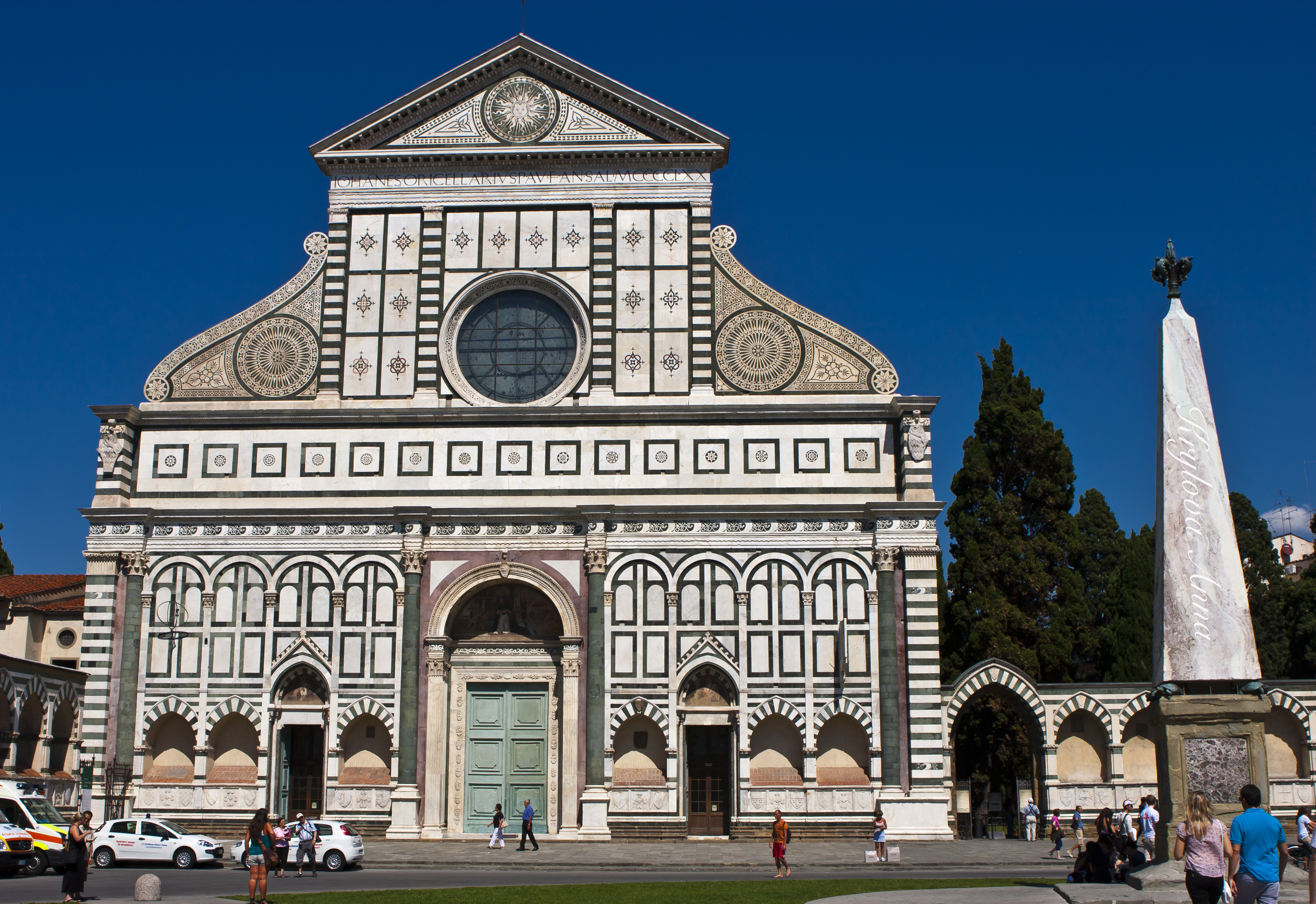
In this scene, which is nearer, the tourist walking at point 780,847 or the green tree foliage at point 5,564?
the tourist walking at point 780,847

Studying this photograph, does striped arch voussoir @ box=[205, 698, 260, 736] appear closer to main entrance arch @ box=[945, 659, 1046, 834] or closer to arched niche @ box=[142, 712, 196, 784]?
arched niche @ box=[142, 712, 196, 784]

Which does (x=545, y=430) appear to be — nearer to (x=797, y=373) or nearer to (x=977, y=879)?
(x=797, y=373)

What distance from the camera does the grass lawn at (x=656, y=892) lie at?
1917cm

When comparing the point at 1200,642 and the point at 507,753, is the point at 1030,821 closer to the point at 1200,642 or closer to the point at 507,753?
the point at 507,753

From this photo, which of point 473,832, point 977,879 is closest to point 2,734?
point 473,832

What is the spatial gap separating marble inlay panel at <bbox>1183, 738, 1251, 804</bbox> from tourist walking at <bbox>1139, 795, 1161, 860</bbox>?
8703 millimetres

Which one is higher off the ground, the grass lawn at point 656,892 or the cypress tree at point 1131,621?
the cypress tree at point 1131,621

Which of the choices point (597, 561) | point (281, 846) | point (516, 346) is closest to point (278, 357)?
point (516, 346)

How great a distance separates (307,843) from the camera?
26.4 metres

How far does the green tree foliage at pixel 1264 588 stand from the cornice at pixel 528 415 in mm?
21084

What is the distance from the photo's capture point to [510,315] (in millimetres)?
36062

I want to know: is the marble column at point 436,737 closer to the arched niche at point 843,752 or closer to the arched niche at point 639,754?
the arched niche at point 639,754

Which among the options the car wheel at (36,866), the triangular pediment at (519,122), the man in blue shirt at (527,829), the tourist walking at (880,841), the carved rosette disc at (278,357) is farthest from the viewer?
the triangular pediment at (519,122)

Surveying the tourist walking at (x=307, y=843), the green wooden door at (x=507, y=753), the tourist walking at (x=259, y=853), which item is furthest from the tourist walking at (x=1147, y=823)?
the tourist walking at (x=307, y=843)
